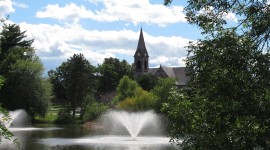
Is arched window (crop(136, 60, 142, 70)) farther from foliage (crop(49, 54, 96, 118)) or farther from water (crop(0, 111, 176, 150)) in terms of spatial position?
water (crop(0, 111, 176, 150))

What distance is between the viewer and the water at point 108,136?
2989cm

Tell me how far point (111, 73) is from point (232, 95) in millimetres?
103591

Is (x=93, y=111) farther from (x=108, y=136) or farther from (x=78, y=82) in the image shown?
(x=108, y=136)

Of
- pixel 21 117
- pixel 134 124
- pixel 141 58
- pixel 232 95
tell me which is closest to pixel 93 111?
pixel 21 117

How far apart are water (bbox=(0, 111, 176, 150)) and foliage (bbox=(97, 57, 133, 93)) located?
5649cm

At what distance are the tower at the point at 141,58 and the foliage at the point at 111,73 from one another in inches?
107

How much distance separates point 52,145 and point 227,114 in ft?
75.9

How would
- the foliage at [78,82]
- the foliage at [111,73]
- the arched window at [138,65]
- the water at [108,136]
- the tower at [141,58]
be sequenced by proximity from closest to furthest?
the water at [108,136] → the foliage at [78,82] → the foliage at [111,73] → the tower at [141,58] → the arched window at [138,65]

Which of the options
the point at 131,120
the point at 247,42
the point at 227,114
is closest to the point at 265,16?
the point at 247,42

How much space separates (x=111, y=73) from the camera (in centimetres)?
11212

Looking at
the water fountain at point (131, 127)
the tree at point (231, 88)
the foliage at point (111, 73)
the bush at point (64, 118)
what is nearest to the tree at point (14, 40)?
the bush at point (64, 118)

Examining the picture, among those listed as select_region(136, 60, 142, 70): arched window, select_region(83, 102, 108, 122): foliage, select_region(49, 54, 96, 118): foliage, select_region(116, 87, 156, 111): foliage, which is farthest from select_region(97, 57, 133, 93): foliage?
select_region(116, 87, 156, 111): foliage

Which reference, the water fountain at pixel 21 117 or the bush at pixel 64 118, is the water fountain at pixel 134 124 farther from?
the water fountain at pixel 21 117

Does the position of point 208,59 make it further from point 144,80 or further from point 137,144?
point 144,80
